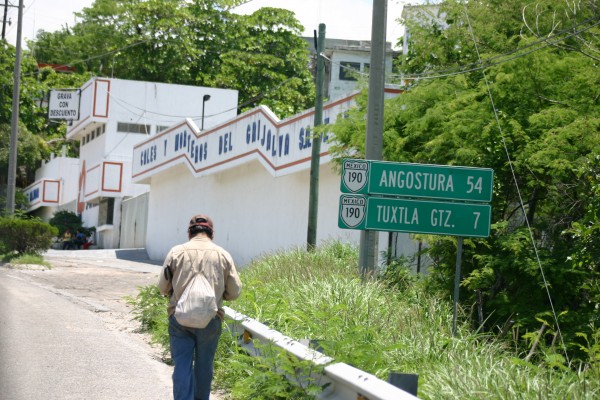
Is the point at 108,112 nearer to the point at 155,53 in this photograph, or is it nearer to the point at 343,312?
the point at 155,53

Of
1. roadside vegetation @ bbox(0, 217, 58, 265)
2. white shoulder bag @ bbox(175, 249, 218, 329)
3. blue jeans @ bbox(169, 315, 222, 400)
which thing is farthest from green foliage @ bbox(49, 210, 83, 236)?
white shoulder bag @ bbox(175, 249, 218, 329)

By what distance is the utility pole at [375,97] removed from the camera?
14.0m

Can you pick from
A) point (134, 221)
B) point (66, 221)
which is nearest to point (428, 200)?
point (134, 221)

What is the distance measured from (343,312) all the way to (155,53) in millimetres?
52098

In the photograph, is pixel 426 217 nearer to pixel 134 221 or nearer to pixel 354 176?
pixel 354 176

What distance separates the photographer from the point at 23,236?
3097cm

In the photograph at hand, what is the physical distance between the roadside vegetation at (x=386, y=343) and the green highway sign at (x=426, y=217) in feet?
2.91

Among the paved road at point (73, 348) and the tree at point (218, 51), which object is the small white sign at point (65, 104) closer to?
the tree at point (218, 51)

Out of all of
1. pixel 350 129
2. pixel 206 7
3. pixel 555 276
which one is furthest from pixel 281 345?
pixel 206 7

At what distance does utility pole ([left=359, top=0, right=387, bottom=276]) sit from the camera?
14047 millimetres

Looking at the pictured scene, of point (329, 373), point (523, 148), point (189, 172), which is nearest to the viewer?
point (329, 373)

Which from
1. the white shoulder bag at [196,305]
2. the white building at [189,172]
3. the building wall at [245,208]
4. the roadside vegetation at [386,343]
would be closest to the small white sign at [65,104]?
the white building at [189,172]

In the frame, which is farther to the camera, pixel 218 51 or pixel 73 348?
pixel 218 51

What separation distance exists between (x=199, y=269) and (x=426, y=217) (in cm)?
359
